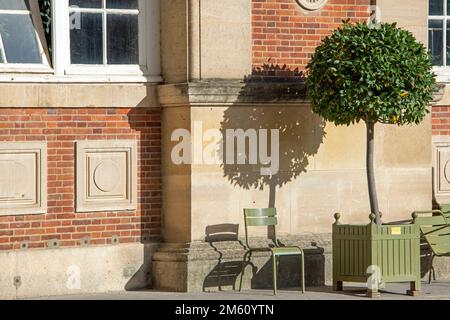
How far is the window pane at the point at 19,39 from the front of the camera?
14664mm

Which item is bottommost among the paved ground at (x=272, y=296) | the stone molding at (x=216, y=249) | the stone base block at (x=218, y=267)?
the paved ground at (x=272, y=296)

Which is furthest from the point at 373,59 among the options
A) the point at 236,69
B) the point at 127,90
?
the point at 127,90

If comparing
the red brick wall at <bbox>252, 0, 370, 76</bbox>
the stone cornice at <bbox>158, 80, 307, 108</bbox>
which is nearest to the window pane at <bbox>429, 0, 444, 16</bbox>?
the red brick wall at <bbox>252, 0, 370, 76</bbox>

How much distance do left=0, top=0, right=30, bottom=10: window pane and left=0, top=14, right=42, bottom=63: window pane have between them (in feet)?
0.29

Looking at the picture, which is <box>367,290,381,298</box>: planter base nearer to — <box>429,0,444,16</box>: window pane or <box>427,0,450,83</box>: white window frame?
<box>427,0,450,83</box>: white window frame

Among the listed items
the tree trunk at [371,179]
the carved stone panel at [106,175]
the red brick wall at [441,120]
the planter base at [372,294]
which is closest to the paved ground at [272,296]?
the planter base at [372,294]

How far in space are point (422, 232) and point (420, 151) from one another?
3.60 feet

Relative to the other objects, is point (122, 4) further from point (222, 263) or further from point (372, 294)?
point (372, 294)

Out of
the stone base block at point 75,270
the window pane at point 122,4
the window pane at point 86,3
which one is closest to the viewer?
the stone base block at point 75,270

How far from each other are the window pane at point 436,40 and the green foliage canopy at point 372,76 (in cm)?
223

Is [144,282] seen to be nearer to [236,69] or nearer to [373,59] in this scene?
[236,69]

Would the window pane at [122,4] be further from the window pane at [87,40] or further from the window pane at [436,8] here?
the window pane at [436,8]

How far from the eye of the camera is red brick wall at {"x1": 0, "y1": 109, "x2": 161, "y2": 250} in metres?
14.6

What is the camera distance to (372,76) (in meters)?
14.2
